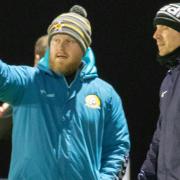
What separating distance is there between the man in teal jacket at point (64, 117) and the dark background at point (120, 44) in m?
1.71

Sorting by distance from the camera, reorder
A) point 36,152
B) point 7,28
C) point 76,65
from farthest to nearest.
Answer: point 7,28 < point 76,65 < point 36,152

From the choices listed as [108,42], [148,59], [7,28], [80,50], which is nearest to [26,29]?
[7,28]

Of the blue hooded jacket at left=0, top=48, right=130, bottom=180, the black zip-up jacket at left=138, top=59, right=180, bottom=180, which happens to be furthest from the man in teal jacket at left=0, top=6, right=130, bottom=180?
the black zip-up jacket at left=138, top=59, right=180, bottom=180

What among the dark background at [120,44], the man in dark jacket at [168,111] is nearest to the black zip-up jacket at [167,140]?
the man in dark jacket at [168,111]

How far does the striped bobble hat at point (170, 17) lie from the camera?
10.0 feet

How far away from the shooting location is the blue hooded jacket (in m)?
2.79

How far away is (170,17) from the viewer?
3076 mm

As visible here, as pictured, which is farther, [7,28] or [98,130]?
[7,28]

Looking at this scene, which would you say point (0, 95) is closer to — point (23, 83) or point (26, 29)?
point (23, 83)

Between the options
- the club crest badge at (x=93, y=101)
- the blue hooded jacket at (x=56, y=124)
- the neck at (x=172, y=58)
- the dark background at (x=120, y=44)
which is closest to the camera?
the blue hooded jacket at (x=56, y=124)

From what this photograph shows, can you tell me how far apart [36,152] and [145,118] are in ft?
7.06

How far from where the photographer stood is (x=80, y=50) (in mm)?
3025

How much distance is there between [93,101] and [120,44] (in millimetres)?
1923

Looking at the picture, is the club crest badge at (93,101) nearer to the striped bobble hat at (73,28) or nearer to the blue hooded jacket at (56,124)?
the blue hooded jacket at (56,124)
